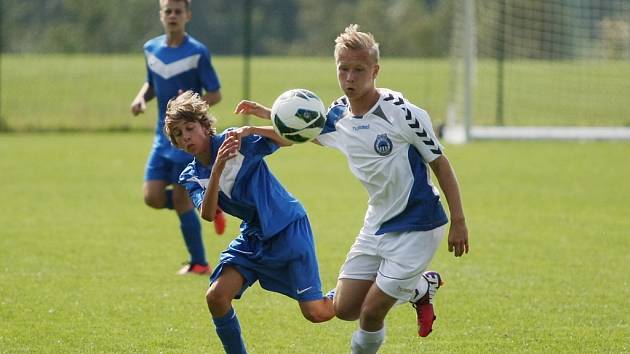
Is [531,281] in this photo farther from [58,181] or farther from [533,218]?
[58,181]

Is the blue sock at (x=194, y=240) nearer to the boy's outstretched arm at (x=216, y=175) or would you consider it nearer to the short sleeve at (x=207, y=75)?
the short sleeve at (x=207, y=75)

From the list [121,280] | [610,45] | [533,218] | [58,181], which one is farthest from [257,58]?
[121,280]

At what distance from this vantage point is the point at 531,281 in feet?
23.9

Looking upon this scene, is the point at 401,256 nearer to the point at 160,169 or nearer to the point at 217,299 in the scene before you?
the point at 217,299

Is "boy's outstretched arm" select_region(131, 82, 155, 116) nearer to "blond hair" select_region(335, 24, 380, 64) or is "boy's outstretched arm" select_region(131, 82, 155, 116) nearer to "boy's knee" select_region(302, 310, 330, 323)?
"boy's knee" select_region(302, 310, 330, 323)

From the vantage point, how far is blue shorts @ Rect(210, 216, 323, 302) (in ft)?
16.8

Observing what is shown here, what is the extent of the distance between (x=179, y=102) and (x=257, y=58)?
19305 mm

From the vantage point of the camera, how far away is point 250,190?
5133 mm

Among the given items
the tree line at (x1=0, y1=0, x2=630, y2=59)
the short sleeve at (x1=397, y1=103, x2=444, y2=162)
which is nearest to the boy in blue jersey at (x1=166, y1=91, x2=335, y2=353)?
the short sleeve at (x1=397, y1=103, x2=444, y2=162)

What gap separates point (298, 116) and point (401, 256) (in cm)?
82

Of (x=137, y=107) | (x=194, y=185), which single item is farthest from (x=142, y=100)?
(x=194, y=185)

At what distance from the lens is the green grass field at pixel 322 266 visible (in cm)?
581

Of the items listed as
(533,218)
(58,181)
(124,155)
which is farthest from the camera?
(124,155)

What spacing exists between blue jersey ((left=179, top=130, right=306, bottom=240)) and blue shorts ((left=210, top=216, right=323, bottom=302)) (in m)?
0.05
